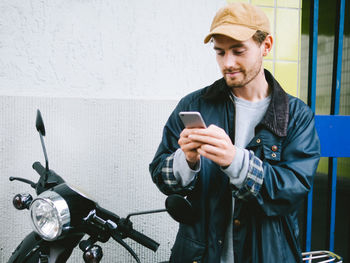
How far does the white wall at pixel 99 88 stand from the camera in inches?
80.7

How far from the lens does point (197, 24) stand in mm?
2283

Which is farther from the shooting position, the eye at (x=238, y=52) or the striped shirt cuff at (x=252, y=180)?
the eye at (x=238, y=52)

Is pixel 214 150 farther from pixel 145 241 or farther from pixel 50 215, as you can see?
pixel 50 215

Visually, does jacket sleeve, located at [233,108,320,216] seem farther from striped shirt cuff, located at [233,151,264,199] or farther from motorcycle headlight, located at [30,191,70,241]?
motorcycle headlight, located at [30,191,70,241]

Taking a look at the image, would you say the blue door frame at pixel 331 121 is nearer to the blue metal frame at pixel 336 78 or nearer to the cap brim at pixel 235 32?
Result: the blue metal frame at pixel 336 78

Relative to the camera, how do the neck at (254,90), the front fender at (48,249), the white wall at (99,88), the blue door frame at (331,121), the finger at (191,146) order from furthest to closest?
the blue door frame at (331,121), the white wall at (99,88), the neck at (254,90), the front fender at (48,249), the finger at (191,146)

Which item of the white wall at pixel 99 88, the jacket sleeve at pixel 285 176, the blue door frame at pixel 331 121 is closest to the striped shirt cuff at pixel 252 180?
the jacket sleeve at pixel 285 176

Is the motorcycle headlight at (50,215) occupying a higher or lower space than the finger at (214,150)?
lower

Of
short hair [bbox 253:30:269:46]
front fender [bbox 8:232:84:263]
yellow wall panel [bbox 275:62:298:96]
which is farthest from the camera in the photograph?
yellow wall panel [bbox 275:62:298:96]

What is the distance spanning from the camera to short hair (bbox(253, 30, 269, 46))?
4.20 feet

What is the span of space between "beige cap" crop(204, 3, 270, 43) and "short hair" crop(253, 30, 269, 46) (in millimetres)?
15

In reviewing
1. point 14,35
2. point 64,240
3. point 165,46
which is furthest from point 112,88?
point 64,240

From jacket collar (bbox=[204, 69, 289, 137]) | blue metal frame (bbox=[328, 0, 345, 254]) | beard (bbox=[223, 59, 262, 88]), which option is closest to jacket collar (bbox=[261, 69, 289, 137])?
jacket collar (bbox=[204, 69, 289, 137])

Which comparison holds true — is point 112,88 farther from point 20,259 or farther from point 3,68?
point 20,259
